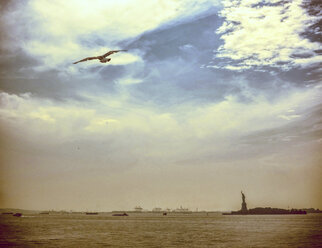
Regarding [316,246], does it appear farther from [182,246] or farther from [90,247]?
[90,247]

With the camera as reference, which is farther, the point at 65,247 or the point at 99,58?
the point at 65,247

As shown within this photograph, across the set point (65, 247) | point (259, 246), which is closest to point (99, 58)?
point (65, 247)

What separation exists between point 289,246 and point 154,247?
2120 cm

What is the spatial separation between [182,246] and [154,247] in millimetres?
4657

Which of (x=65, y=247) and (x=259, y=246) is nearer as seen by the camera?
(x=65, y=247)

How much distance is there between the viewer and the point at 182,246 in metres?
46.5

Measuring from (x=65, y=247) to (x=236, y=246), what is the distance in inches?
1033

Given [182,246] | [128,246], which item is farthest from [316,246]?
[128,246]

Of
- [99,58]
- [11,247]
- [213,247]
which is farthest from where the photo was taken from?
[213,247]

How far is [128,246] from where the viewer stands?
46.1 metres

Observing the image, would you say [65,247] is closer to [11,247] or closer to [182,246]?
[11,247]

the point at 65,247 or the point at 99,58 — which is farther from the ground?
the point at 99,58

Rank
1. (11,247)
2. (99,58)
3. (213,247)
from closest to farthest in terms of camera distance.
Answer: (99,58) < (11,247) < (213,247)

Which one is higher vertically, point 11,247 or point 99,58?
point 99,58
